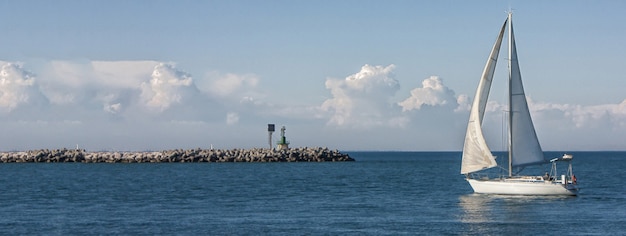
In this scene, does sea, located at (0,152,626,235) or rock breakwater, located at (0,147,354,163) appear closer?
sea, located at (0,152,626,235)

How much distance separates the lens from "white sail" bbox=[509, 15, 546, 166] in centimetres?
5294

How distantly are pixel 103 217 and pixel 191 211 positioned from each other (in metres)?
5.13

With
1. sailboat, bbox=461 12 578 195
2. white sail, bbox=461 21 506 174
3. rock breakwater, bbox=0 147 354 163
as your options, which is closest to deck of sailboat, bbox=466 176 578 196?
sailboat, bbox=461 12 578 195

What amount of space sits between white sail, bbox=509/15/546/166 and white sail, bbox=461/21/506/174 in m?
1.38

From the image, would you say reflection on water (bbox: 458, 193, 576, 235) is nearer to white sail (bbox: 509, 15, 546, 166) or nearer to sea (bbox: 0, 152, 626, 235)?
sea (bbox: 0, 152, 626, 235)

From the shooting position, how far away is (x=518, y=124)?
175 feet

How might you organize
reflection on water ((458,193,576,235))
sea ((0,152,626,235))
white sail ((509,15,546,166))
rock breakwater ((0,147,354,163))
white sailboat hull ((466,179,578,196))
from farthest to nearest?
1. rock breakwater ((0,147,354,163))
2. white sail ((509,15,546,166))
3. white sailboat hull ((466,179,578,196))
4. reflection on water ((458,193,576,235))
5. sea ((0,152,626,235))

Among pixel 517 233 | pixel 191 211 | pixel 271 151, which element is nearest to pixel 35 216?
pixel 191 211

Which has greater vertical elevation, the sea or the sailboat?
the sailboat

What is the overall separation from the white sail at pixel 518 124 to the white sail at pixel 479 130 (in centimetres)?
138

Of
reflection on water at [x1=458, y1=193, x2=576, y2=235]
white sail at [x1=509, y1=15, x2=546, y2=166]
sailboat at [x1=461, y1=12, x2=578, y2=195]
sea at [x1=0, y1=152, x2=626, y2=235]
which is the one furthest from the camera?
white sail at [x1=509, y1=15, x2=546, y2=166]

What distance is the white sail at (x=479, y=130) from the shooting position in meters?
52.2

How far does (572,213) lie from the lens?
43.2 meters

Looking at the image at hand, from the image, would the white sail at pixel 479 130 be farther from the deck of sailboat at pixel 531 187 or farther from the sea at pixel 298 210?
the sea at pixel 298 210
